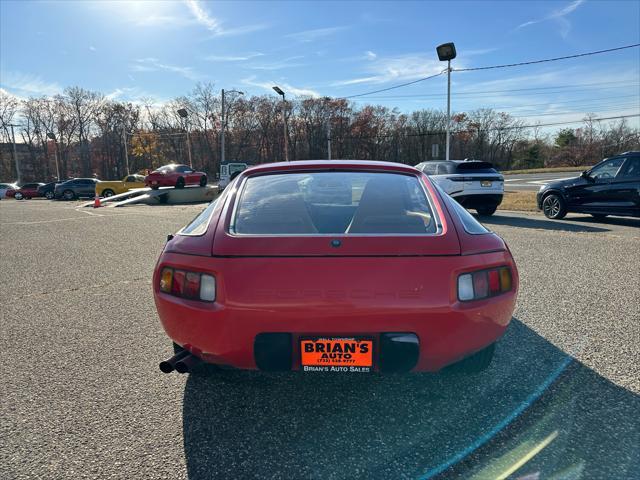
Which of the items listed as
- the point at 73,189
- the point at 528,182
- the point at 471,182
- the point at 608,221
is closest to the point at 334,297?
the point at 471,182

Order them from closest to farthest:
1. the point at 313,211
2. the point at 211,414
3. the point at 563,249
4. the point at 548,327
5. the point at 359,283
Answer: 1. the point at 359,283
2. the point at 211,414
3. the point at 313,211
4. the point at 548,327
5. the point at 563,249

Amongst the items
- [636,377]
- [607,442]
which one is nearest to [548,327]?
[636,377]

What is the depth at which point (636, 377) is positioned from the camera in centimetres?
257

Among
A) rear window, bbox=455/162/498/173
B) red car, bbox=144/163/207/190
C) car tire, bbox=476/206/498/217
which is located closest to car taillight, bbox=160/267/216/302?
rear window, bbox=455/162/498/173

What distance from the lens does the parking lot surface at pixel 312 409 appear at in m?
1.88

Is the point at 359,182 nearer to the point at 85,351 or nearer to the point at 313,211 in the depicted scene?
the point at 313,211

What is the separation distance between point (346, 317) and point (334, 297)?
0.35ft

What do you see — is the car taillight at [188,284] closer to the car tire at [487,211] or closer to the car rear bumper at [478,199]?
the car rear bumper at [478,199]

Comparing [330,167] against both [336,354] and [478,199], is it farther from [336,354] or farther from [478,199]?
[478,199]

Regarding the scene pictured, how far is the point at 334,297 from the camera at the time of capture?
1872mm

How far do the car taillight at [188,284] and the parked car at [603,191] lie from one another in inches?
406

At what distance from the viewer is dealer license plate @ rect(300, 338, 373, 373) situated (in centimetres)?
192

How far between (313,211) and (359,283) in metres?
1.28

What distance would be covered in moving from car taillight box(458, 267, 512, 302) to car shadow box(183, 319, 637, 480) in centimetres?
71
